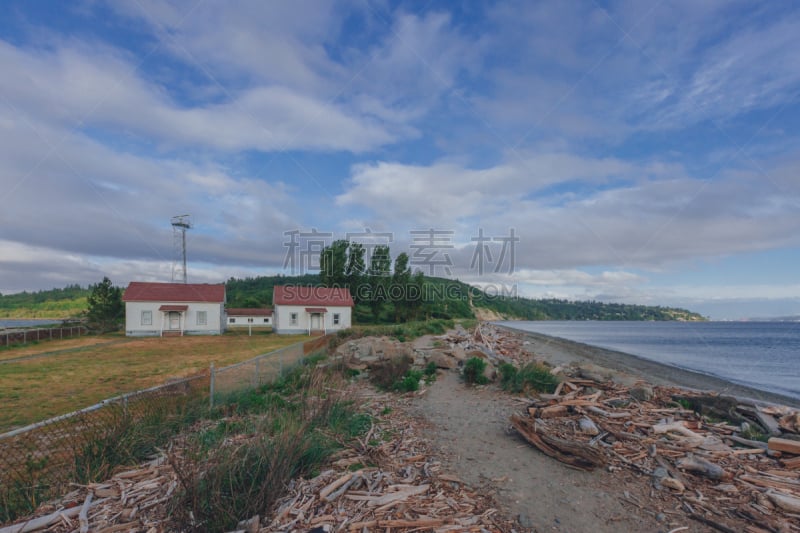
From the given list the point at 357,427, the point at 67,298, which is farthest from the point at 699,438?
the point at 67,298

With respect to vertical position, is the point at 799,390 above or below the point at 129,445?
below

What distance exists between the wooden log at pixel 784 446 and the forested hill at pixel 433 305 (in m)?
48.3

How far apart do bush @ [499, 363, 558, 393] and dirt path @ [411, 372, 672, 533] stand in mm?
2077

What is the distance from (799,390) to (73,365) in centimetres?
3361

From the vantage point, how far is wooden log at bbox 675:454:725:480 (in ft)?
16.4

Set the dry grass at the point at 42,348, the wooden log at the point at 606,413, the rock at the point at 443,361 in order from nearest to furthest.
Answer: the wooden log at the point at 606,413, the rock at the point at 443,361, the dry grass at the point at 42,348

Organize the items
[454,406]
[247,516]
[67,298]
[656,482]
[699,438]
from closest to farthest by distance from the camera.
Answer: [247,516], [656,482], [699,438], [454,406], [67,298]

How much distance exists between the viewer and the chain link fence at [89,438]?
450cm

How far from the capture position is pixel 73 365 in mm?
18312

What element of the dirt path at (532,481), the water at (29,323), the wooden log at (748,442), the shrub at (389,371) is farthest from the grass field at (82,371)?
the water at (29,323)

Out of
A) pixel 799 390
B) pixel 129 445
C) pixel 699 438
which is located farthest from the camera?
pixel 799 390

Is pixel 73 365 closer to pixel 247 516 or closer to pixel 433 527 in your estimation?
pixel 247 516

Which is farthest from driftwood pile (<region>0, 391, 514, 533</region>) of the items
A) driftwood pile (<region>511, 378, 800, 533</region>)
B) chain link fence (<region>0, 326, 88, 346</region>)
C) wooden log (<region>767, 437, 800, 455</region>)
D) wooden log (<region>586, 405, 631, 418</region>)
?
chain link fence (<region>0, 326, 88, 346</region>)

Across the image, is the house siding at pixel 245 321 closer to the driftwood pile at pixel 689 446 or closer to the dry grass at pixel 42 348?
the dry grass at pixel 42 348
